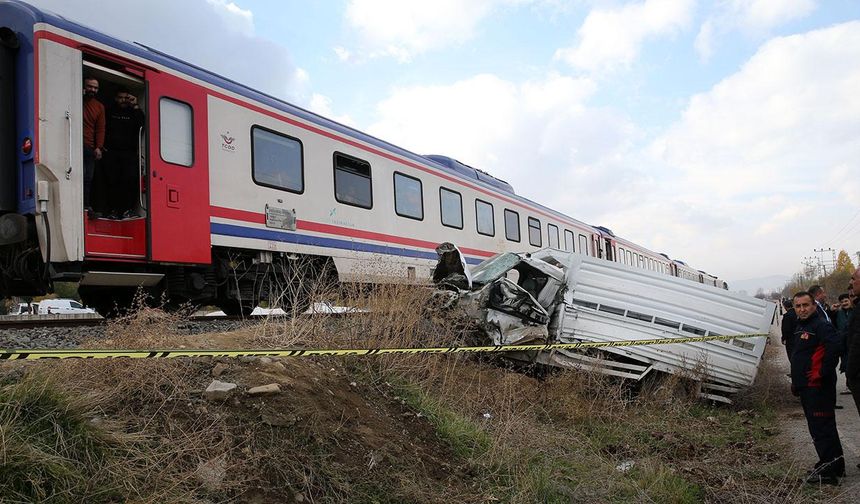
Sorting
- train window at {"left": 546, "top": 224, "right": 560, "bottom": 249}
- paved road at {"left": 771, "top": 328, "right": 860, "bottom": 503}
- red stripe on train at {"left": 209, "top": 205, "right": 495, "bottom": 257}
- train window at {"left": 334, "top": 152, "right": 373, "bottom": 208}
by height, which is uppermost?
train window at {"left": 334, "top": 152, "right": 373, "bottom": 208}

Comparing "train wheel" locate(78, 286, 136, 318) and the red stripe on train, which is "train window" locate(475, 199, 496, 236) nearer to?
the red stripe on train

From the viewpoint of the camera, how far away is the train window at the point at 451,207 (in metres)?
11.8

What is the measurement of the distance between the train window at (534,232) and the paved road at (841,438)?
8.38 m

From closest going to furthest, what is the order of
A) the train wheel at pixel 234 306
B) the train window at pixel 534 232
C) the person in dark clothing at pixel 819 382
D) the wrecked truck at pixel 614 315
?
the person in dark clothing at pixel 819 382
the wrecked truck at pixel 614 315
the train wheel at pixel 234 306
the train window at pixel 534 232

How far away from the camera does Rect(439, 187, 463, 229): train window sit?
38.8 feet

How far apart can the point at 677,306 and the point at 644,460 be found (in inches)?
131

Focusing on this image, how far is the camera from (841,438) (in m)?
5.75

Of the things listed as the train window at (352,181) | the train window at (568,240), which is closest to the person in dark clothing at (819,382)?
the train window at (352,181)

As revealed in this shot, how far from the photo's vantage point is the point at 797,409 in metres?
7.41

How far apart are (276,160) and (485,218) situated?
21.1 ft

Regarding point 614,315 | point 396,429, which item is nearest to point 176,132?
point 396,429

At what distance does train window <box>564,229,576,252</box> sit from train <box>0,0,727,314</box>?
9046mm

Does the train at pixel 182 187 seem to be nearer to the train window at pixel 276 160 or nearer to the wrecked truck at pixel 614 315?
the train window at pixel 276 160

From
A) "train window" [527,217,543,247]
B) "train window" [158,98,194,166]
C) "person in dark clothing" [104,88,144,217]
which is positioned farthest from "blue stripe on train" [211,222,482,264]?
"train window" [527,217,543,247]
